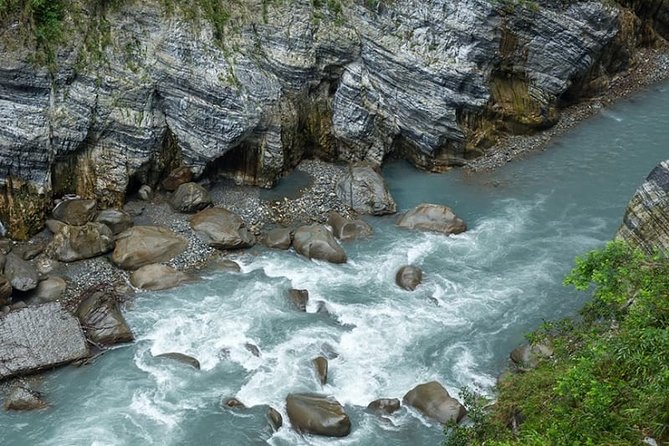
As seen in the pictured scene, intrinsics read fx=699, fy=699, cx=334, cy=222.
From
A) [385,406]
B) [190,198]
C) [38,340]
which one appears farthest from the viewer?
[190,198]

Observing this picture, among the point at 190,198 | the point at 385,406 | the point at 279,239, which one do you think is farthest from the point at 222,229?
the point at 385,406

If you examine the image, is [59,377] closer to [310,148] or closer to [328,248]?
[328,248]

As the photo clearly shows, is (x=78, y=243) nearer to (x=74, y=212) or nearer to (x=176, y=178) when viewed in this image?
(x=74, y=212)

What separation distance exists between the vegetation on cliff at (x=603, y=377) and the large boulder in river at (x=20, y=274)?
13.3 metres

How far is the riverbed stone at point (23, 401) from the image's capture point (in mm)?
16656

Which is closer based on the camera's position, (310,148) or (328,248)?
(328,248)

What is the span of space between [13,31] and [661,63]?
3012cm

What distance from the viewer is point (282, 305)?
2052 centimetres

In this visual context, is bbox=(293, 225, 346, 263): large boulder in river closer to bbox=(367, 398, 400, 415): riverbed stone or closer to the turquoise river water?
the turquoise river water

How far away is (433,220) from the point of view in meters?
24.1

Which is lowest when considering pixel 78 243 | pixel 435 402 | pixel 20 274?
pixel 20 274

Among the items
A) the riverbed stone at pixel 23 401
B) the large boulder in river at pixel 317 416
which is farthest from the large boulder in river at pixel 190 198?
the large boulder in river at pixel 317 416

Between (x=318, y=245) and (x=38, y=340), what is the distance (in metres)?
8.69

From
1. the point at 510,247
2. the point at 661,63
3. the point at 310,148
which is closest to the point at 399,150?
the point at 310,148
